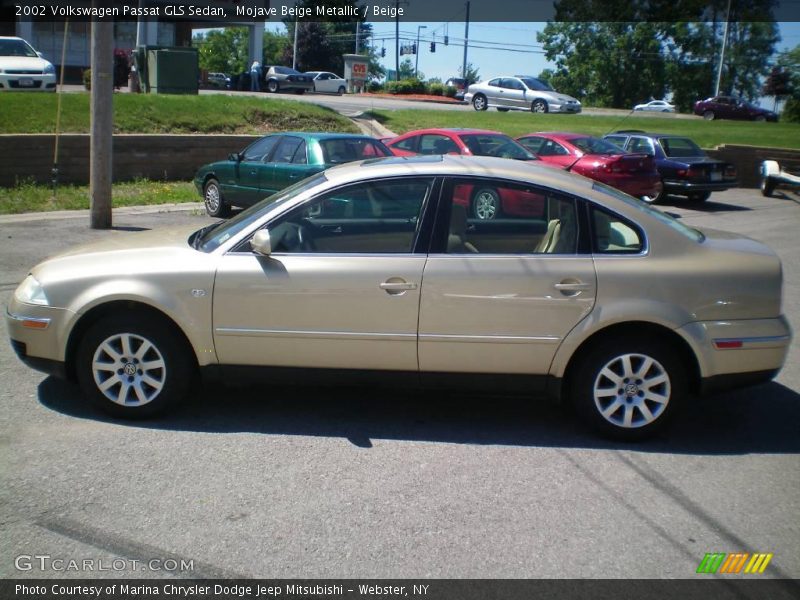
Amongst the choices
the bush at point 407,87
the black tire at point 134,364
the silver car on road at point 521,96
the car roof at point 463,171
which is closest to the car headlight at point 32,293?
the black tire at point 134,364

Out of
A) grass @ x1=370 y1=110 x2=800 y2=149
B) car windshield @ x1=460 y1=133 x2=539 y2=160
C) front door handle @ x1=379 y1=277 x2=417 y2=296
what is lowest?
front door handle @ x1=379 y1=277 x2=417 y2=296

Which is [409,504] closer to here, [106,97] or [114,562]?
[114,562]

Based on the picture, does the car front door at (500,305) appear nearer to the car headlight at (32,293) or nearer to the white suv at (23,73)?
the car headlight at (32,293)

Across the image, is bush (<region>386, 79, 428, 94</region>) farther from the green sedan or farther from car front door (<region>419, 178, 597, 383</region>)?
car front door (<region>419, 178, 597, 383</region>)

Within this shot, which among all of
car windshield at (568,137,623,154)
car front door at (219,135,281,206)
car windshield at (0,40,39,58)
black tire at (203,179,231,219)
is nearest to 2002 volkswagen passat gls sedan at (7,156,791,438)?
car front door at (219,135,281,206)

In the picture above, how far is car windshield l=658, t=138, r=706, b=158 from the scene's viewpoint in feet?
62.0

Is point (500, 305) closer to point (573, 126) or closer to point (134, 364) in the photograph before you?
point (134, 364)

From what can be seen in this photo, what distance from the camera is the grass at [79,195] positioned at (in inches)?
550

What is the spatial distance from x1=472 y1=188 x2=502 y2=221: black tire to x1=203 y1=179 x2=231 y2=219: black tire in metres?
9.34

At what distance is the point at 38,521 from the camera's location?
3984 millimetres

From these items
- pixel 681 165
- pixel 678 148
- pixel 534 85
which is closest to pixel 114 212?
pixel 681 165

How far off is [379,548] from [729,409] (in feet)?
10.6

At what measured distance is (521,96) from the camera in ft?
118

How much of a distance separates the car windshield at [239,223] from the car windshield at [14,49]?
69.0 ft
